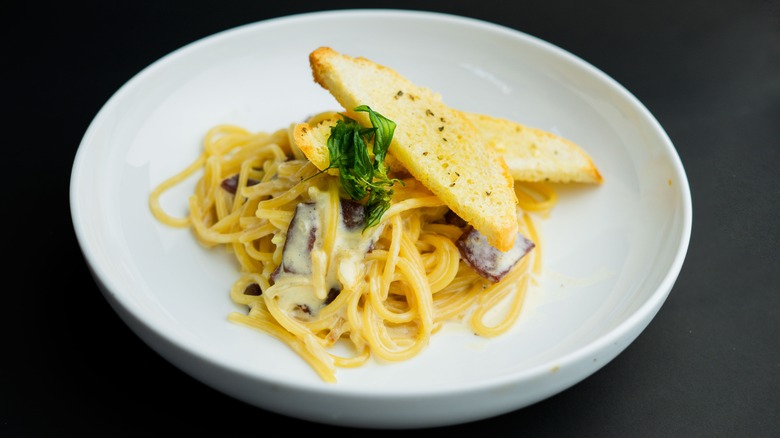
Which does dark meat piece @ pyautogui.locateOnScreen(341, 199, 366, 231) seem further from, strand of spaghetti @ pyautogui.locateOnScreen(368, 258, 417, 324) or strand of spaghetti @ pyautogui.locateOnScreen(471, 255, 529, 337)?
strand of spaghetti @ pyautogui.locateOnScreen(471, 255, 529, 337)

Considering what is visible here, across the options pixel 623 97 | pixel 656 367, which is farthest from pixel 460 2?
pixel 656 367

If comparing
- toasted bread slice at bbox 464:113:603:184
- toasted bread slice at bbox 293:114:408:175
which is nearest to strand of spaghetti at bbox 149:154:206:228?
toasted bread slice at bbox 293:114:408:175

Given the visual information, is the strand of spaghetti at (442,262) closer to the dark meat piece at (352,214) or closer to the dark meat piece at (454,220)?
the dark meat piece at (454,220)

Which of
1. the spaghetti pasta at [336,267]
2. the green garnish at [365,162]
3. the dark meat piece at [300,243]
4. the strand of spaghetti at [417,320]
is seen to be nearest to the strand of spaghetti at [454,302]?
the spaghetti pasta at [336,267]

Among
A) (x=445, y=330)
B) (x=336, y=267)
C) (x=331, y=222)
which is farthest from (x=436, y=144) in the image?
(x=445, y=330)

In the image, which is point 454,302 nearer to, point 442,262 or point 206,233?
point 442,262
